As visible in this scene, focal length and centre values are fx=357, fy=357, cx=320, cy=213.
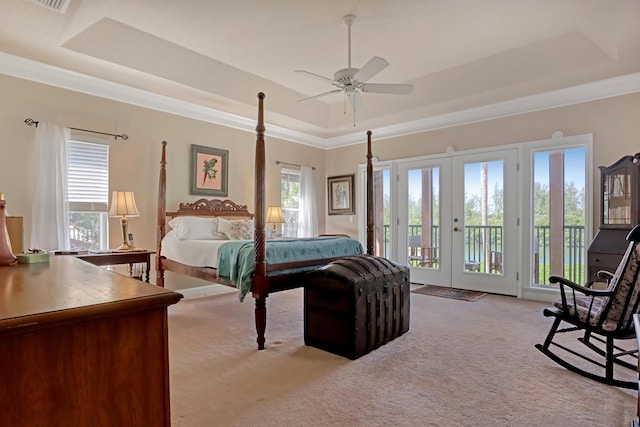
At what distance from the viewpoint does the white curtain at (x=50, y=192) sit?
363cm

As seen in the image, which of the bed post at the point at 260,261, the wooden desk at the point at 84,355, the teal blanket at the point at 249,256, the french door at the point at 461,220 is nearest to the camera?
the wooden desk at the point at 84,355

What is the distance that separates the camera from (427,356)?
2.80m

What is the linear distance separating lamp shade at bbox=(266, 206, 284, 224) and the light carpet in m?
2.35

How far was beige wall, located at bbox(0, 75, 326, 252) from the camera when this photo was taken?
142 inches

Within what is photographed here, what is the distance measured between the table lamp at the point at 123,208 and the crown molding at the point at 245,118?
122cm

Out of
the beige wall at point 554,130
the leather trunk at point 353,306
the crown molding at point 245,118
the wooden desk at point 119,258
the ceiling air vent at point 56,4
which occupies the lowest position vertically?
the leather trunk at point 353,306

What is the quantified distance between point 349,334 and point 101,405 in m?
2.11

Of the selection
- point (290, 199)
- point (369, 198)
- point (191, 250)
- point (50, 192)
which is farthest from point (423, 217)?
point (50, 192)

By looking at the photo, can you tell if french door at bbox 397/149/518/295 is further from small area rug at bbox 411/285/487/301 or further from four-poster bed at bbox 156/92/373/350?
four-poster bed at bbox 156/92/373/350

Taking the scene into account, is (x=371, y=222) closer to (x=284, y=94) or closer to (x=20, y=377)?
(x=284, y=94)

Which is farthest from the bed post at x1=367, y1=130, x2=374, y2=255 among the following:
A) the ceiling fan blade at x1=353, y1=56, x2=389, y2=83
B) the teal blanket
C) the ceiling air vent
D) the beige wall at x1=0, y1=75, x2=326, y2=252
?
the ceiling air vent

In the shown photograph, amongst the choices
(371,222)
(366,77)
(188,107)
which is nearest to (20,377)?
(366,77)

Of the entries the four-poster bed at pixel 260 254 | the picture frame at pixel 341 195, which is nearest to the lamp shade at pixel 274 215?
the four-poster bed at pixel 260 254

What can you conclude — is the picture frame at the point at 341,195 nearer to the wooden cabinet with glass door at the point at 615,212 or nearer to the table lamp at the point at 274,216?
the table lamp at the point at 274,216
